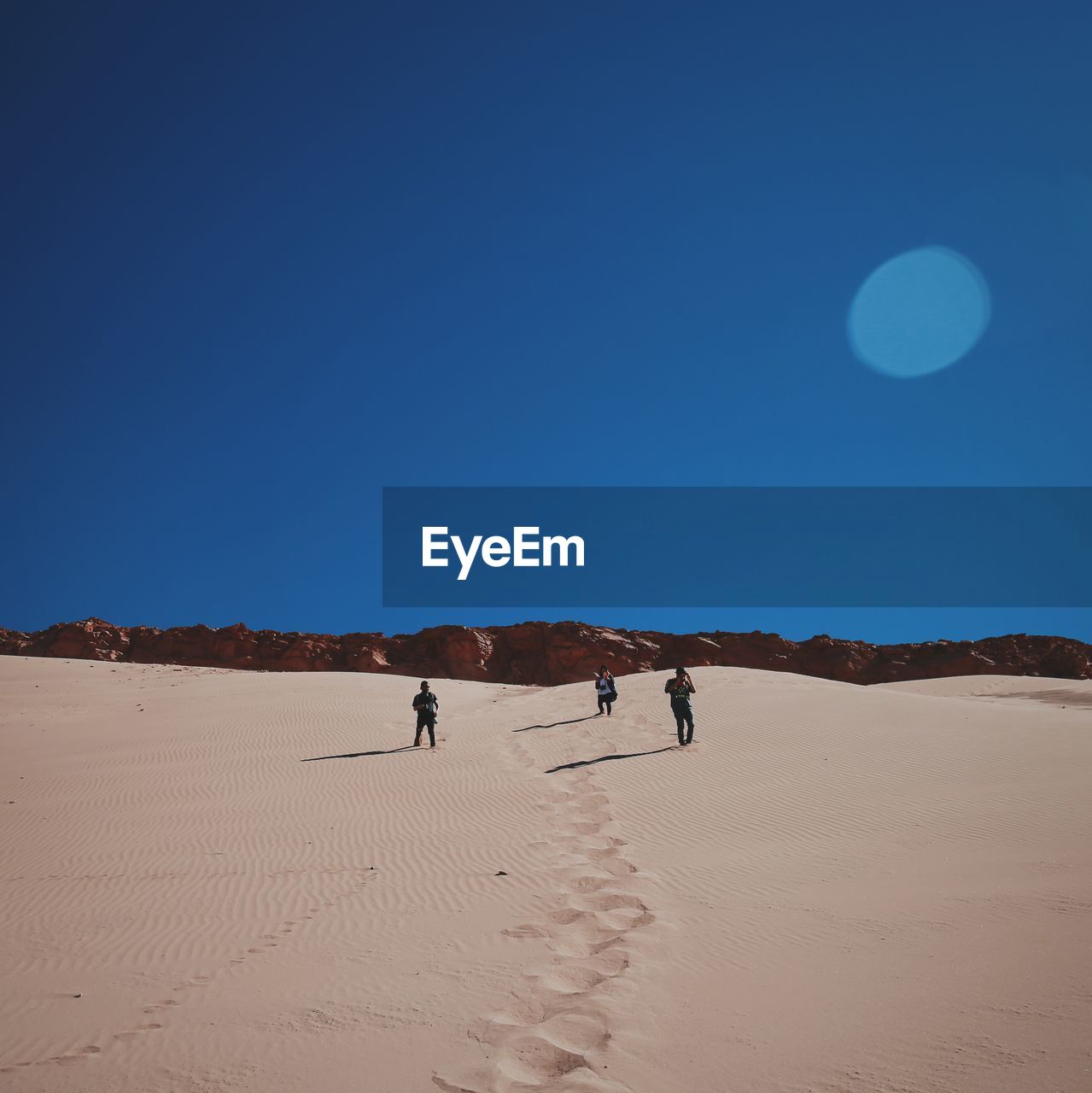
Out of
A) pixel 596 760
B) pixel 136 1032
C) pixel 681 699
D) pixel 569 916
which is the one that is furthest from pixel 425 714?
pixel 136 1032

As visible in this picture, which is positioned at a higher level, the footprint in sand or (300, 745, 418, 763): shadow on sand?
the footprint in sand

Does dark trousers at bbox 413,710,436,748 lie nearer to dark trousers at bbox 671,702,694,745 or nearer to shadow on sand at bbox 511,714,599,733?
shadow on sand at bbox 511,714,599,733

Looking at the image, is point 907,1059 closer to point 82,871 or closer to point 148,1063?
point 148,1063

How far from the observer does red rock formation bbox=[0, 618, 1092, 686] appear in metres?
60.8

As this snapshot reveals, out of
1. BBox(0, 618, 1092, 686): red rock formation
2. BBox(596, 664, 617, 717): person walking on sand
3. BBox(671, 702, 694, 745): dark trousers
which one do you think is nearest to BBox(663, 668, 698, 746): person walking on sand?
BBox(671, 702, 694, 745): dark trousers

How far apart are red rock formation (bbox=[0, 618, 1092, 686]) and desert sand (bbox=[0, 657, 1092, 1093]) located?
156ft

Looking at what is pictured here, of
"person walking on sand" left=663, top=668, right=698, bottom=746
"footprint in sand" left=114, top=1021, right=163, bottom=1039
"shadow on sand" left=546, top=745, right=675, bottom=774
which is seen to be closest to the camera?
"footprint in sand" left=114, top=1021, right=163, bottom=1039

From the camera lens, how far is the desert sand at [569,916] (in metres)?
3.87

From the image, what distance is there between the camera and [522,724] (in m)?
18.7

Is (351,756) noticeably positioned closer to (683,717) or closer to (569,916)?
(683,717)

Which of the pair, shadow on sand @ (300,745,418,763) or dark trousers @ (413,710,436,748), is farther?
dark trousers @ (413,710,436,748)

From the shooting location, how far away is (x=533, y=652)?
2511 inches

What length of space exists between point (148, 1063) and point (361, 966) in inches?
60.9

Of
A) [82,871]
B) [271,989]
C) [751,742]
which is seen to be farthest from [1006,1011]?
[751,742]
